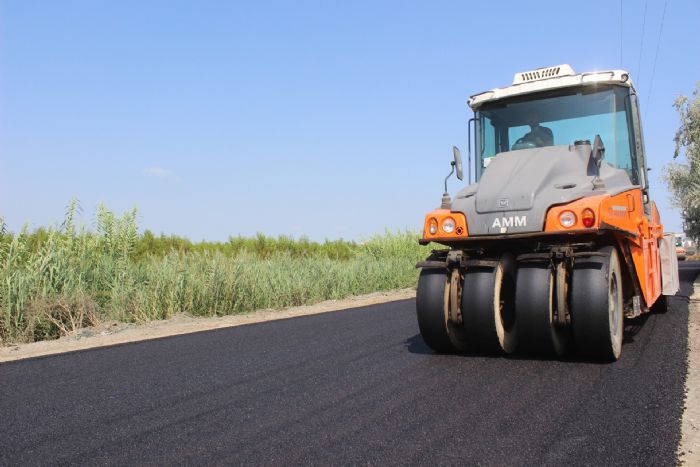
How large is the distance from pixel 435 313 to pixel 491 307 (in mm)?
544

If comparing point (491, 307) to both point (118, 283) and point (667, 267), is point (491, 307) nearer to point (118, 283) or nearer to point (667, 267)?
point (667, 267)

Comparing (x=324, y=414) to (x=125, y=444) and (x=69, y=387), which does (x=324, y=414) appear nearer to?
(x=125, y=444)

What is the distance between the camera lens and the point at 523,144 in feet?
23.2

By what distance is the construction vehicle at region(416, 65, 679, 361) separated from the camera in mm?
5445

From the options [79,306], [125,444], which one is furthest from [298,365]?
[79,306]

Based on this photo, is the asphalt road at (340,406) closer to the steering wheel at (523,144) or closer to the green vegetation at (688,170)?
the steering wheel at (523,144)

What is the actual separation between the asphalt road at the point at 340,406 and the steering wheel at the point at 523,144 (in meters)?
2.35

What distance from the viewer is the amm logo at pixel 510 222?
5590mm

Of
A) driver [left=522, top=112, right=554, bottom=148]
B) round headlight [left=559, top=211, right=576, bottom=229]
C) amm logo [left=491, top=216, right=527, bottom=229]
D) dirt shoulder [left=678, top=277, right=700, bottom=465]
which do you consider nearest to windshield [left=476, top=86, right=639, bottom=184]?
driver [left=522, top=112, right=554, bottom=148]

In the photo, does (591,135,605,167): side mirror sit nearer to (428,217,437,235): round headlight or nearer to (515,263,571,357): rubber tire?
(515,263,571,357): rubber tire

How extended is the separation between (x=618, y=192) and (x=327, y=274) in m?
9.68

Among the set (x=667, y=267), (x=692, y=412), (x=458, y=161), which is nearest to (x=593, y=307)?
(x=692, y=412)

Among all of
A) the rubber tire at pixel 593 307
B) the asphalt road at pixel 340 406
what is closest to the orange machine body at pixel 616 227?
the rubber tire at pixel 593 307

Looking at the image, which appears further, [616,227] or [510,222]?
[510,222]
